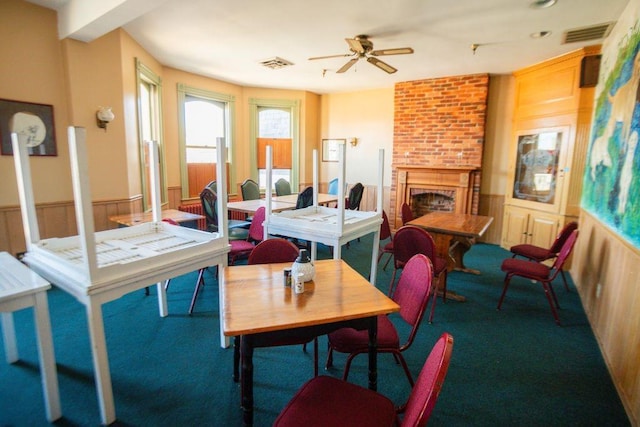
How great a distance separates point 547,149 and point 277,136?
4.69 meters

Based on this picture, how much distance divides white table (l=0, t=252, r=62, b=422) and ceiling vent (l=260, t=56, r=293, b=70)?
3.89 meters

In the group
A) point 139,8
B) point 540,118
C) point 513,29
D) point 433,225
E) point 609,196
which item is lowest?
point 433,225

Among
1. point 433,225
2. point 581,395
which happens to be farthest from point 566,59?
point 581,395

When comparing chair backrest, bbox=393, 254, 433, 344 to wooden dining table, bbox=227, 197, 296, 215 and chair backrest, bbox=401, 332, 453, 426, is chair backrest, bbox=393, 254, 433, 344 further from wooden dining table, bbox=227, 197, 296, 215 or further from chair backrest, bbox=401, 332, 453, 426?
wooden dining table, bbox=227, 197, 296, 215

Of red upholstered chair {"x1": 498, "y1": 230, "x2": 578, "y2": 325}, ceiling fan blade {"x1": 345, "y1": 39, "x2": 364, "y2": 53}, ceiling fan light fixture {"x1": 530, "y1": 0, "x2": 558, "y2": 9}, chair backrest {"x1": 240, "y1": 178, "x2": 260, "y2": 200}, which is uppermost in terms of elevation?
ceiling fan light fixture {"x1": 530, "y1": 0, "x2": 558, "y2": 9}

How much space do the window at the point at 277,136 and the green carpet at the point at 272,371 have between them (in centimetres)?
407

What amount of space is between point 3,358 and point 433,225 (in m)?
3.64

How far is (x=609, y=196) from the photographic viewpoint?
8.87 feet

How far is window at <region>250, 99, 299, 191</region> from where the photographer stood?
6676 millimetres

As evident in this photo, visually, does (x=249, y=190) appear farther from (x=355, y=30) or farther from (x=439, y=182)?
(x=439, y=182)

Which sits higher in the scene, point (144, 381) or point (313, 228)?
point (313, 228)

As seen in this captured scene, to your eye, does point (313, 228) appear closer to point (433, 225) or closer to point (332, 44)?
point (433, 225)

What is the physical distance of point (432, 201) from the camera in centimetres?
607

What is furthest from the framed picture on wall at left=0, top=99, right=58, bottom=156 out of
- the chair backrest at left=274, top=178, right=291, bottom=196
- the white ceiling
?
the chair backrest at left=274, top=178, right=291, bottom=196
